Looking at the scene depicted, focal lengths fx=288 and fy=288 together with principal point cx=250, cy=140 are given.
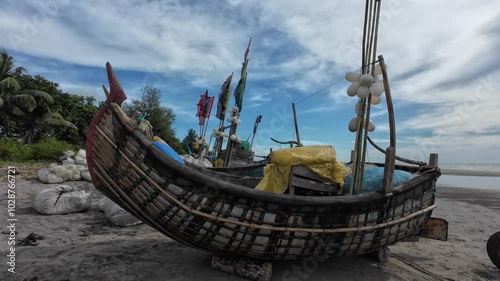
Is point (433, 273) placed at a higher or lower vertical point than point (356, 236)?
lower

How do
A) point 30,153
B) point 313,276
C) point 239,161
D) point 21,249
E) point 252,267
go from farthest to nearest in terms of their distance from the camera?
point 239,161, point 30,153, point 21,249, point 313,276, point 252,267

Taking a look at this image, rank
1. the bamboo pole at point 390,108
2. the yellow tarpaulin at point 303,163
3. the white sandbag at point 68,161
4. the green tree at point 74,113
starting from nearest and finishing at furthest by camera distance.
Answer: the bamboo pole at point 390,108, the yellow tarpaulin at point 303,163, the white sandbag at point 68,161, the green tree at point 74,113

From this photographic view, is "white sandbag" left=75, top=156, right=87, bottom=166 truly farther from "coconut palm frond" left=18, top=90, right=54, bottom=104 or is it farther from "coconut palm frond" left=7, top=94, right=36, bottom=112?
"coconut palm frond" left=18, top=90, right=54, bottom=104

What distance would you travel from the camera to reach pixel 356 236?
3381mm

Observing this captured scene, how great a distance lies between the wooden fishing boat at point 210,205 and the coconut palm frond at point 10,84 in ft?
83.6

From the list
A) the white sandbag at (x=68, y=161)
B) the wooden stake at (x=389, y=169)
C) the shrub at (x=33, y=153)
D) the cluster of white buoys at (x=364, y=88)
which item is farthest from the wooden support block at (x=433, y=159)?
the shrub at (x=33, y=153)

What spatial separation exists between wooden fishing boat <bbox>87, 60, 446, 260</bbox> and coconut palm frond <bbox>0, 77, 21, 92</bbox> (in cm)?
2549

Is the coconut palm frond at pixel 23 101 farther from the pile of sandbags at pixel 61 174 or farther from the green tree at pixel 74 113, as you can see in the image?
the pile of sandbags at pixel 61 174

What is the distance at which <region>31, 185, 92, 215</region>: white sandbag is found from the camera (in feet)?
18.6

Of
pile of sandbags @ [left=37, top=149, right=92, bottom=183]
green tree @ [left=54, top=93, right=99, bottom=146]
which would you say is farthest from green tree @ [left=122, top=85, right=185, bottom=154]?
pile of sandbags @ [left=37, top=149, right=92, bottom=183]

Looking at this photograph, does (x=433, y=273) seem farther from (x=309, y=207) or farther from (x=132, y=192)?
(x=132, y=192)

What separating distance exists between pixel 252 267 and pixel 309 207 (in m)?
0.98

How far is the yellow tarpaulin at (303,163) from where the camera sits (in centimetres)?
361

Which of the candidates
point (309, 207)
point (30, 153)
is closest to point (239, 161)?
point (30, 153)
